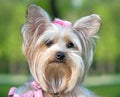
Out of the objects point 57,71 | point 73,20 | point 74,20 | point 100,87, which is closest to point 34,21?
point 57,71

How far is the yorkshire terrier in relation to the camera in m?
7.79

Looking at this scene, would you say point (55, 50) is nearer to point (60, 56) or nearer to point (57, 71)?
point (60, 56)

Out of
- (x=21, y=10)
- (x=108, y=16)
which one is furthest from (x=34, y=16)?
(x=108, y=16)

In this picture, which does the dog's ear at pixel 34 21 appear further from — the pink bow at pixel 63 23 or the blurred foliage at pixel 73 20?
the blurred foliage at pixel 73 20

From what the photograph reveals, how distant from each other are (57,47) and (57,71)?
335 mm

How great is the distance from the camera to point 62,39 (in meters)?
7.88

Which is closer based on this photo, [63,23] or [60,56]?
[60,56]

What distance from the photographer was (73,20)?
3291cm

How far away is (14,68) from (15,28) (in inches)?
175

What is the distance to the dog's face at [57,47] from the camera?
778 centimetres

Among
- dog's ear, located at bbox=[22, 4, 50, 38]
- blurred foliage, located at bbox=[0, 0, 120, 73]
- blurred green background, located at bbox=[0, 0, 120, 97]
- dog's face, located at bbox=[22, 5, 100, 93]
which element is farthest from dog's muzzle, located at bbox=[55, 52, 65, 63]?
blurred foliage, located at bbox=[0, 0, 120, 73]

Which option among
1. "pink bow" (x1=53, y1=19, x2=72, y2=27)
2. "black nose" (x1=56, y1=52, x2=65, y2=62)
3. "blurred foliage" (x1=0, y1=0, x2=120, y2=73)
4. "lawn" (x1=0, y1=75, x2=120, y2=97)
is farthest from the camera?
"blurred foliage" (x1=0, y1=0, x2=120, y2=73)

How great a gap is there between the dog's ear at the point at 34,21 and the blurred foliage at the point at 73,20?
74.0 ft

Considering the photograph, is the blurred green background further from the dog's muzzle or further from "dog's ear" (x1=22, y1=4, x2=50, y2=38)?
the dog's muzzle
